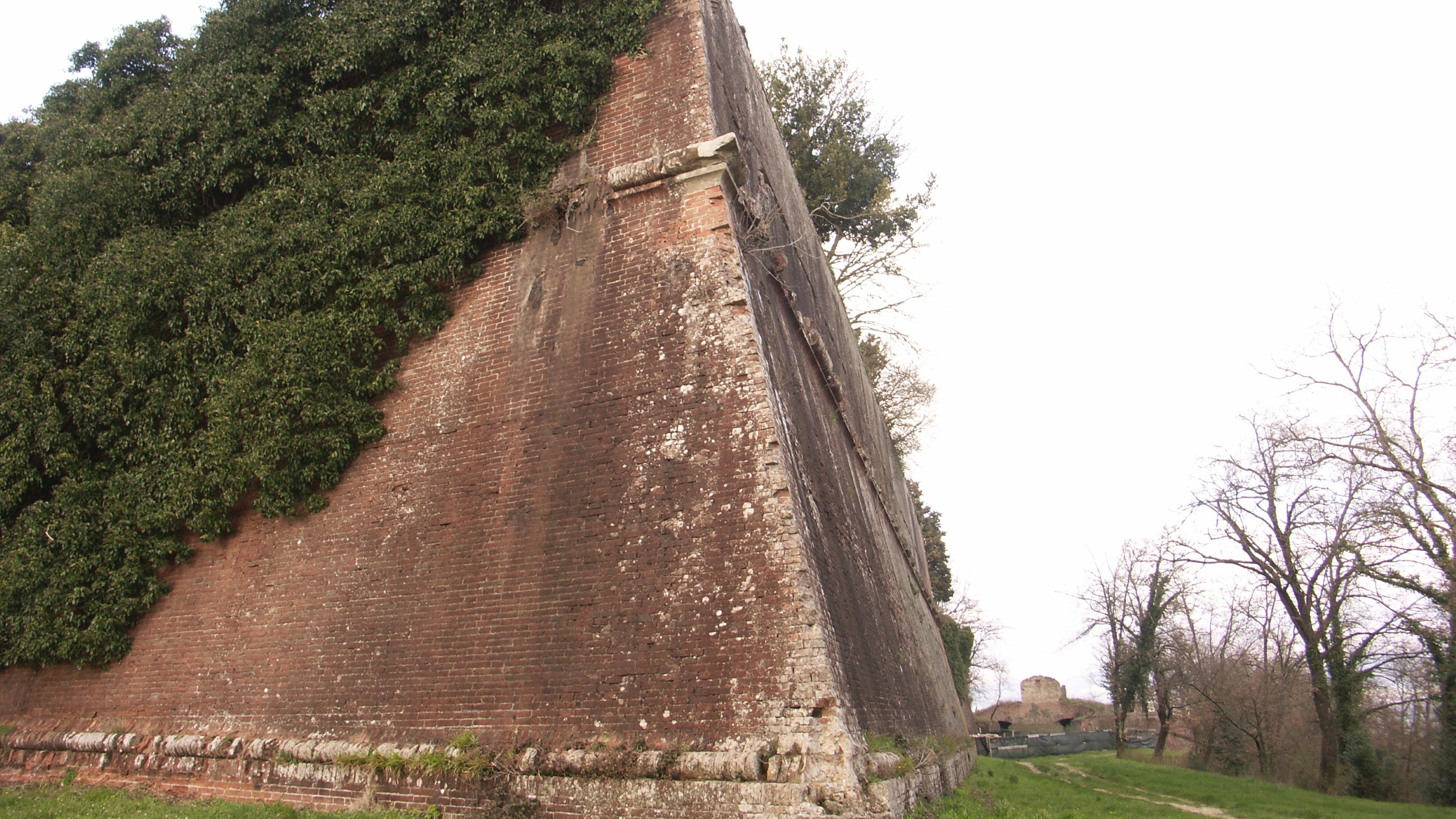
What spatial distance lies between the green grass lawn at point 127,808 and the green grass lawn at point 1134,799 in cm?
520

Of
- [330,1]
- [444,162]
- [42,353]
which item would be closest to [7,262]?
[42,353]

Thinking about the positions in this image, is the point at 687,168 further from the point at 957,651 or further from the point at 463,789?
the point at 957,651

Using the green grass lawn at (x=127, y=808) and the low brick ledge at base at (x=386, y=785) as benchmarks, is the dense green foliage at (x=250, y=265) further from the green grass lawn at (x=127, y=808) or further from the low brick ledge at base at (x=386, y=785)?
the green grass lawn at (x=127, y=808)

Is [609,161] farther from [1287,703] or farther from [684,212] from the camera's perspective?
[1287,703]

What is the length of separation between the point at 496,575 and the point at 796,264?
7.00m

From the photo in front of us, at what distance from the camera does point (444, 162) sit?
28.6 ft

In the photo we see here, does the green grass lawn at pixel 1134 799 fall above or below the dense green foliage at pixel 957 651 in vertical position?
below

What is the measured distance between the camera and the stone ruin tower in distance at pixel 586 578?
5363mm

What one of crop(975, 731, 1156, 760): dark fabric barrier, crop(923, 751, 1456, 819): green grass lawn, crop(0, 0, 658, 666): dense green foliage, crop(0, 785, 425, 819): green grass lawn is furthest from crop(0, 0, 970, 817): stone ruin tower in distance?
crop(975, 731, 1156, 760): dark fabric barrier

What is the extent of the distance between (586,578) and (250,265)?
625 centimetres

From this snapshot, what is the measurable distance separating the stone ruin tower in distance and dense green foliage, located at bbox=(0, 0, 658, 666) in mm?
527

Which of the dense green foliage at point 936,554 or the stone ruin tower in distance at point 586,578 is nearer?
the stone ruin tower in distance at point 586,578

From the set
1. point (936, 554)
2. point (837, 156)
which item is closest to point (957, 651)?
point (936, 554)

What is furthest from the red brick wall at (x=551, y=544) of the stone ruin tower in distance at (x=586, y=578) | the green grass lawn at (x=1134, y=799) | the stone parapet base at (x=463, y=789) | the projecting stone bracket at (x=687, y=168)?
the green grass lawn at (x=1134, y=799)
